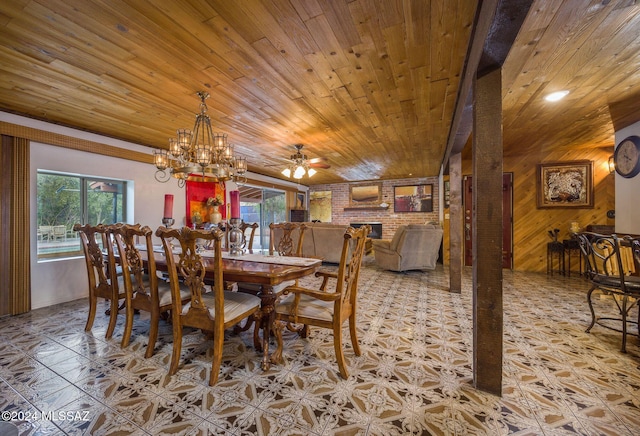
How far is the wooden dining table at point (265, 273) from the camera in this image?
179cm

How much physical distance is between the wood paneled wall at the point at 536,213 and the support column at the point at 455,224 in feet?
7.92

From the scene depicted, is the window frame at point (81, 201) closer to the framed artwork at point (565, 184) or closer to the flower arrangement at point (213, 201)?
the flower arrangement at point (213, 201)

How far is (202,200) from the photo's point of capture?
5539 millimetres

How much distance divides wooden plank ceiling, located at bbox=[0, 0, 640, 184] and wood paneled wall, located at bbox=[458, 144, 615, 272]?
1505mm

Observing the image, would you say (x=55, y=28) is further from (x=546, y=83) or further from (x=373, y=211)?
(x=373, y=211)

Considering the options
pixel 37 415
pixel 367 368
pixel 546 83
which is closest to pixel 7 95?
pixel 37 415

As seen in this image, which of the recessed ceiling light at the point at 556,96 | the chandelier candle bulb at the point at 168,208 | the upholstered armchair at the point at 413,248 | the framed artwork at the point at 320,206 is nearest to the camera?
the chandelier candle bulb at the point at 168,208

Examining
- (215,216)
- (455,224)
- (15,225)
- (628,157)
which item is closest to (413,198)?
(455,224)

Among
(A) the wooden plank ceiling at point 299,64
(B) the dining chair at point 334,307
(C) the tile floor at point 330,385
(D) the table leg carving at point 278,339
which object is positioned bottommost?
(C) the tile floor at point 330,385

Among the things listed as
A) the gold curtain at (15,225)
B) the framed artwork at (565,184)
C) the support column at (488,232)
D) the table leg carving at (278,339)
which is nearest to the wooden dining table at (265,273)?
the table leg carving at (278,339)

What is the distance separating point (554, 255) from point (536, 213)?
872mm

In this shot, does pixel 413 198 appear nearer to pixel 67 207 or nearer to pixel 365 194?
pixel 365 194

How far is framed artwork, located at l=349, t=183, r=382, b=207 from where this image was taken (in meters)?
8.55

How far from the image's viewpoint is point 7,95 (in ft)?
8.45
